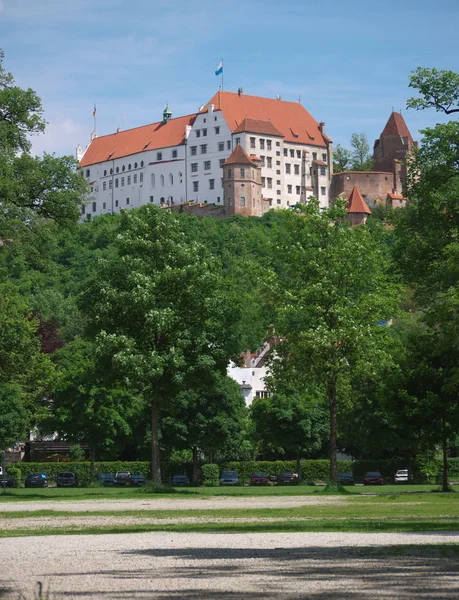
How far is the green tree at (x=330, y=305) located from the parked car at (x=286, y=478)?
2554cm

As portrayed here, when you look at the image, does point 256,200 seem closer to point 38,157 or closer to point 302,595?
point 38,157

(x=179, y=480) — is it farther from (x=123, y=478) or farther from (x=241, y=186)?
(x=241, y=186)

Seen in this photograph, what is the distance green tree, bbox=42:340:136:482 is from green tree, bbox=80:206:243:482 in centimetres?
2852

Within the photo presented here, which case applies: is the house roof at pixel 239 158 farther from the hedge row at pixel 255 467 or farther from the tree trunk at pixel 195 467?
the tree trunk at pixel 195 467

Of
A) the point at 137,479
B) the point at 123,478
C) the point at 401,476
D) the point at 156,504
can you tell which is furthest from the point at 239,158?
the point at 156,504

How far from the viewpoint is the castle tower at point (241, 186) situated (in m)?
188

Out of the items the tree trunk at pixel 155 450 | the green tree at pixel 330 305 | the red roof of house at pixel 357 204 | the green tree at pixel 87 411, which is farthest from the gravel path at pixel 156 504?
the red roof of house at pixel 357 204

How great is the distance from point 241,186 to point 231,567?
176m

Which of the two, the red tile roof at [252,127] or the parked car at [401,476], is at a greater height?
the red tile roof at [252,127]

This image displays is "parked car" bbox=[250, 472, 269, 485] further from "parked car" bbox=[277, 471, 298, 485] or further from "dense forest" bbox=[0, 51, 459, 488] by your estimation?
"dense forest" bbox=[0, 51, 459, 488]

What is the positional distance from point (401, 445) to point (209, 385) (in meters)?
32.6

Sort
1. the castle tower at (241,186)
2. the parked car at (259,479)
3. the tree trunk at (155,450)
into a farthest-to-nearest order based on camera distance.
Answer: the castle tower at (241,186) < the parked car at (259,479) < the tree trunk at (155,450)

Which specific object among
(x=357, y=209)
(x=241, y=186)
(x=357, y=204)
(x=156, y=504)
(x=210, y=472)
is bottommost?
(x=210, y=472)

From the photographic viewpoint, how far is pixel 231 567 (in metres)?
13.7
